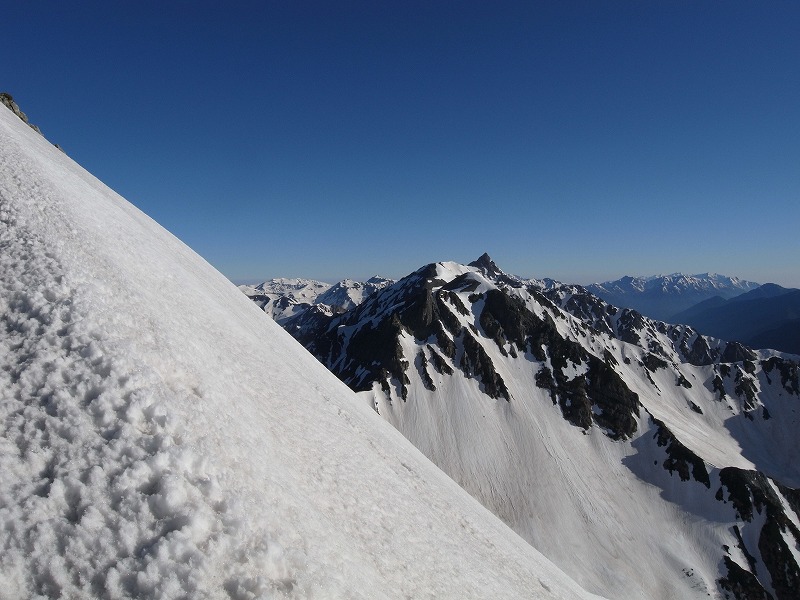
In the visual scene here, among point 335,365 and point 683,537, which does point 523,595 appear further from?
point 335,365

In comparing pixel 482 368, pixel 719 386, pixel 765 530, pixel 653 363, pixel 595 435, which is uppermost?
pixel 482 368

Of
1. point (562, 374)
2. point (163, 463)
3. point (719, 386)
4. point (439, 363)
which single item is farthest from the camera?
point (719, 386)

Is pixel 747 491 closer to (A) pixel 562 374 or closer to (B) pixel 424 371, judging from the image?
(A) pixel 562 374

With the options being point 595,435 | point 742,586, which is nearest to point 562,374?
point 595,435

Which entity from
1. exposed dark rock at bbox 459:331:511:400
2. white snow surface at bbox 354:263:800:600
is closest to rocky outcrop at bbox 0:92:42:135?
white snow surface at bbox 354:263:800:600

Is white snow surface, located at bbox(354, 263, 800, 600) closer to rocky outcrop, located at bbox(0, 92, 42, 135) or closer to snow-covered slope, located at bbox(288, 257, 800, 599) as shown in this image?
snow-covered slope, located at bbox(288, 257, 800, 599)

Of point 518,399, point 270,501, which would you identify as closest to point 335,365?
point 518,399

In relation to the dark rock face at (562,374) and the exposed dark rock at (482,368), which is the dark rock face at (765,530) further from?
the exposed dark rock at (482,368)
